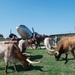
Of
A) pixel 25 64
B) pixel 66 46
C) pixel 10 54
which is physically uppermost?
pixel 66 46

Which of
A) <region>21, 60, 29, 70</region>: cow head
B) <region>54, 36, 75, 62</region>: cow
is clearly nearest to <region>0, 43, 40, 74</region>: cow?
<region>21, 60, 29, 70</region>: cow head

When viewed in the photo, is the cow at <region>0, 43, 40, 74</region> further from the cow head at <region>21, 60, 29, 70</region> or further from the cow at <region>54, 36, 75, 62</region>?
the cow at <region>54, 36, 75, 62</region>

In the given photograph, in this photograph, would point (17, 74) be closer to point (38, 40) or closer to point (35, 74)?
point (35, 74)

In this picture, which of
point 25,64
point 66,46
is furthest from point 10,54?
point 66,46

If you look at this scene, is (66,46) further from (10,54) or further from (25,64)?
(10,54)

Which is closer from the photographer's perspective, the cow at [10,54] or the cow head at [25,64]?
the cow at [10,54]

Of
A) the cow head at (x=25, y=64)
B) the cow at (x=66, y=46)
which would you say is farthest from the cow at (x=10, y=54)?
the cow at (x=66, y=46)

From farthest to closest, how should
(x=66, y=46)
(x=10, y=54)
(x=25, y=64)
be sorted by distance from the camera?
(x=66, y=46)
(x=25, y=64)
(x=10, y=54)

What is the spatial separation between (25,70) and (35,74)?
1173mm

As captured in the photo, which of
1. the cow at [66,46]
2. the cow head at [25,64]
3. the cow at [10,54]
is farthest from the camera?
the cow at [66,46]

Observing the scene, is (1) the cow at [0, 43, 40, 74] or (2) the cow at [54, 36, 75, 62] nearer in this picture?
(1) the cow at [0, 43, 40, 74]

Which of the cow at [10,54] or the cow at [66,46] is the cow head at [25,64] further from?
the cow at [66,46]

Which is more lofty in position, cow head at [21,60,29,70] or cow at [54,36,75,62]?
cow at [54,36,75,62]

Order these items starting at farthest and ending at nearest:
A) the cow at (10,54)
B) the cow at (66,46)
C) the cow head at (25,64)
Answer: the cow at (66,46), the cow head at (25,64), the cow at (10,54)
